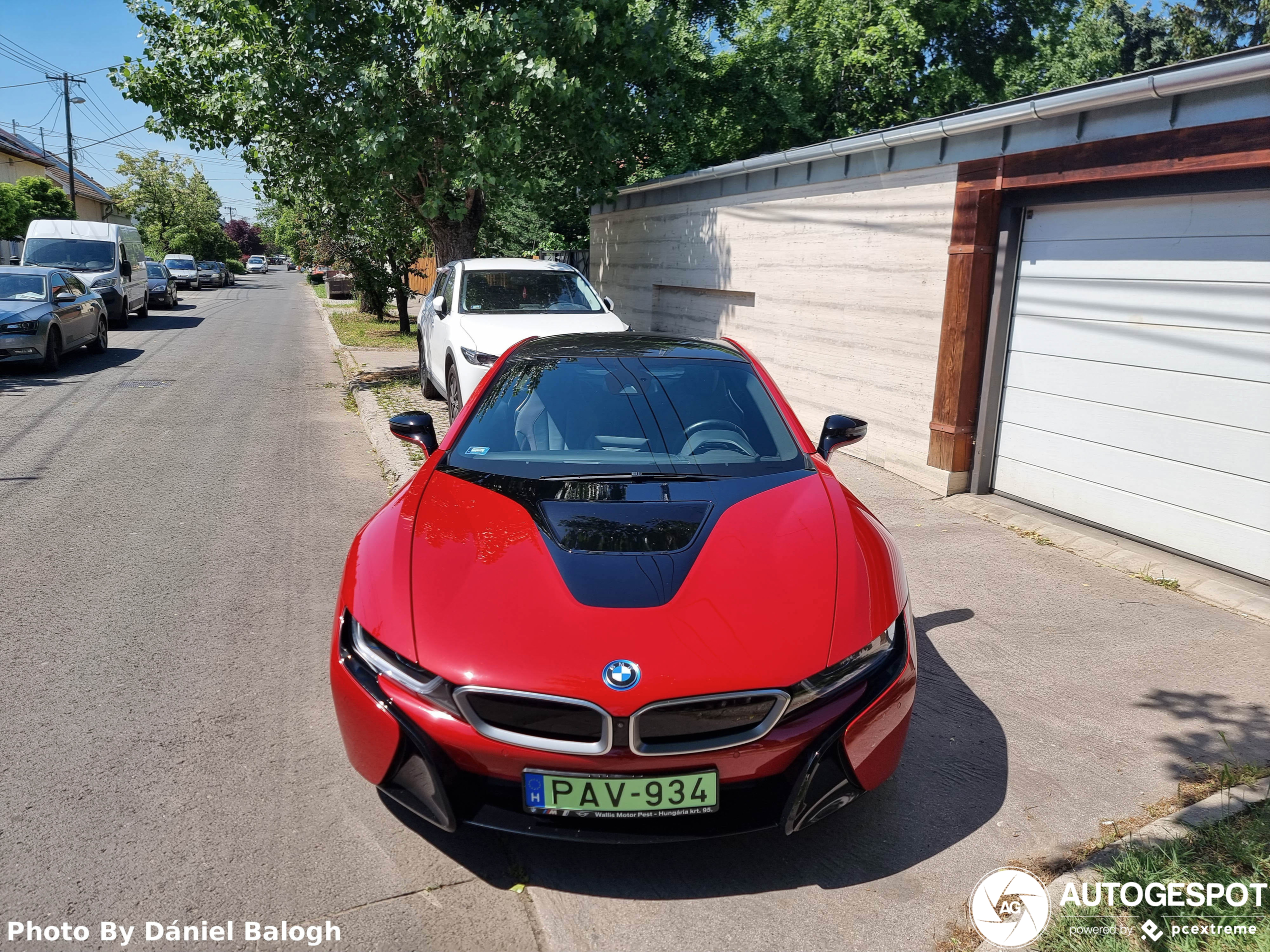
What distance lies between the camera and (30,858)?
2.87 metres

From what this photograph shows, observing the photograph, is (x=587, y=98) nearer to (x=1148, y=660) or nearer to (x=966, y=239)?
(x=966, y=239)

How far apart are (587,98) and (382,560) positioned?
10.6 meters

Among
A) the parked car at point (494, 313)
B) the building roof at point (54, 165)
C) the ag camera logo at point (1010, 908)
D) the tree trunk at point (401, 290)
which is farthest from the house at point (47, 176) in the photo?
the ag camera logo at point (1010, 908)

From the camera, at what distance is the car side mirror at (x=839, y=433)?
421 cm

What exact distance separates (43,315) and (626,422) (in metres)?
12.7

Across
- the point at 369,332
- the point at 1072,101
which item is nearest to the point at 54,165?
the point at 369,332

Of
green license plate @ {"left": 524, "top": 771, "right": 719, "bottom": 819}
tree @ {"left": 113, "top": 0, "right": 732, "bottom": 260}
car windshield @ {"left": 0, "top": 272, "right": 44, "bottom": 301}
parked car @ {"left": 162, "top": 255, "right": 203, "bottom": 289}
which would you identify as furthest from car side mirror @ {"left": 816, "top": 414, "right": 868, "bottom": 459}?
parked car @ {"left": 162, "top": 255, "right": 203, "bottom": 289}

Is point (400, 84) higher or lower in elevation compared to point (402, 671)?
higher

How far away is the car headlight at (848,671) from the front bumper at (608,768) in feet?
0.11

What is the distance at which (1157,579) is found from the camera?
5.72 metres

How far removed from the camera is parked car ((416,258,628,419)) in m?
8.80

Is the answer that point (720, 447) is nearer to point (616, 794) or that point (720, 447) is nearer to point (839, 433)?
point (839, 433)

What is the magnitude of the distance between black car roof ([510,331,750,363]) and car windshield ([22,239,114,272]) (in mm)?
19865

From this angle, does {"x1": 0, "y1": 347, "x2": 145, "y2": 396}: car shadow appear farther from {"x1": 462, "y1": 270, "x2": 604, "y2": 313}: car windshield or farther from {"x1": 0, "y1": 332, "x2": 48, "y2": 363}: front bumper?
{"x1": 462, "y1": 270, "x2": 604, "y2": 313}: car windshield
